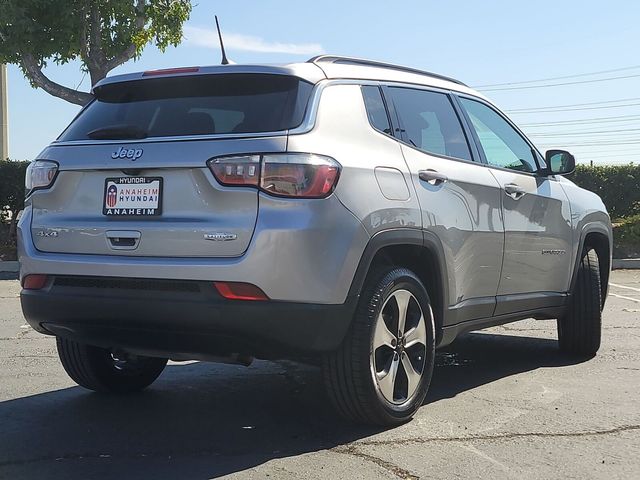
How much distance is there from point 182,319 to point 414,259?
54.8 inches

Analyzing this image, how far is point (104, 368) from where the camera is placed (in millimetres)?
4957

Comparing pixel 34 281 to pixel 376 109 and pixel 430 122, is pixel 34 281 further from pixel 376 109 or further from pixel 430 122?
pixel 430 122

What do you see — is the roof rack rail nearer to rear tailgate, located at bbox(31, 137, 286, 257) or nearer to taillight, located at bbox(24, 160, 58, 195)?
rear tailgate, located at bbox(31, 137, 286, 257)

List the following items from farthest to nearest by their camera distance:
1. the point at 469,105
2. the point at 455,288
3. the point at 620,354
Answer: the point at 620,354, the point at 469,105, the point at 455,288

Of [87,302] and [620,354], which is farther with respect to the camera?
[620,354]

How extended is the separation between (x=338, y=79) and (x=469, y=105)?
1459 mm

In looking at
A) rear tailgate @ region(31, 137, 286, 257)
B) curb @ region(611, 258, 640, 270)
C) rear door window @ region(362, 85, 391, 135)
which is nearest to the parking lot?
rear tailgate @ region(31, 137, 286, 257)

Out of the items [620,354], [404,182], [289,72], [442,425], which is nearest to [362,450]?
[442,425]

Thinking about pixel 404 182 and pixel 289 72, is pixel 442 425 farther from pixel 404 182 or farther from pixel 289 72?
pixel 289 72

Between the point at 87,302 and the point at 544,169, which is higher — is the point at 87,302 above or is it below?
below

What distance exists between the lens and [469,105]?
215 inches

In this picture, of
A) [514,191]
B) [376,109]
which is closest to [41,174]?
[376,109]

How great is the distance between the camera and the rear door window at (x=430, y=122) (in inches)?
185

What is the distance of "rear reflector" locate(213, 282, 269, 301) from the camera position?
3676 mm
